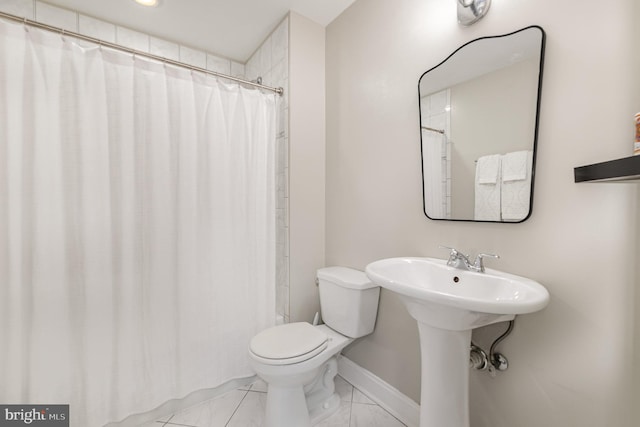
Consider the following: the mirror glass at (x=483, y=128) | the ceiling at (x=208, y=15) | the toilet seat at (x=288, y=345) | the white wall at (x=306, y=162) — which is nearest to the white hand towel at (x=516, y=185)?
the mirror glass at (x=483, y=128)

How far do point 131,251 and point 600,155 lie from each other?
1.92m

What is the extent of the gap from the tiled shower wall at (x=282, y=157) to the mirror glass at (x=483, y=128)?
89cm

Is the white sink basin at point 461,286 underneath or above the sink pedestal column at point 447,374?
above

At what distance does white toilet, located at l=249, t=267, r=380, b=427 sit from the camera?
4.17 ft

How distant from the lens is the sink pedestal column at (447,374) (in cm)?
98

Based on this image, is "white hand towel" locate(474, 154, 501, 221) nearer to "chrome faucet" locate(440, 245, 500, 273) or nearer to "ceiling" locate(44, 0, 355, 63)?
"chrome faucet" locate(440, 245, 500, 273)

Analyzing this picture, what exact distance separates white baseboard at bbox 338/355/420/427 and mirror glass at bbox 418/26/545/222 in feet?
3.24

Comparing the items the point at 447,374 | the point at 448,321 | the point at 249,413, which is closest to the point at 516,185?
the point at 448,321

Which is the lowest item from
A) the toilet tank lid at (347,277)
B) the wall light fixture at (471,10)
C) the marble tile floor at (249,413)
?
the marble tile floor at (249,413)

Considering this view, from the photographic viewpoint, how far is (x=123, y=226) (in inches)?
53.6

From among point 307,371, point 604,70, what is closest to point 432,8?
point 604,70

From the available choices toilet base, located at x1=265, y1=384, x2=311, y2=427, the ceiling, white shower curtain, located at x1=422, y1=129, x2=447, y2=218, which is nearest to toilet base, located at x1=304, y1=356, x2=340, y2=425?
toilet base, located at x1=265, y1=384, x2=311, y2=427

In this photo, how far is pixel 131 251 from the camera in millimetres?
1379

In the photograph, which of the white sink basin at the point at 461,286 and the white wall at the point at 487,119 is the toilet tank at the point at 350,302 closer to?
the white sink basin at the point at 461,286
